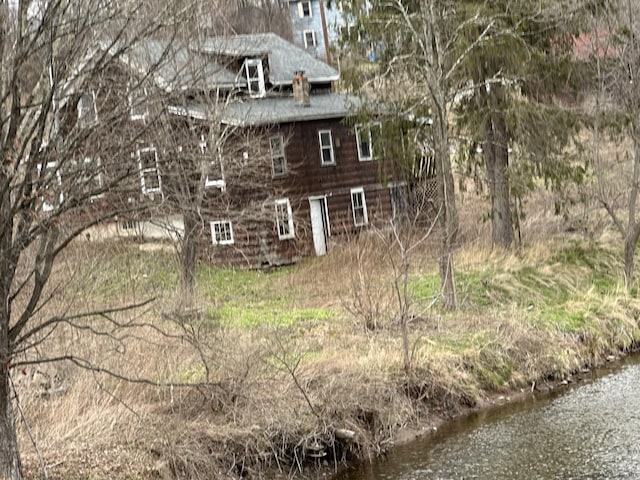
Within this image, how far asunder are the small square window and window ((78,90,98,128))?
51716mm

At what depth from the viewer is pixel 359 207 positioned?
106 ft

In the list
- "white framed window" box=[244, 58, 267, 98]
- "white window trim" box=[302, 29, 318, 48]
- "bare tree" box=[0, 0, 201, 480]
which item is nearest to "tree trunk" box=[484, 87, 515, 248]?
"white framed window" box=[244, 58, 267, 98]

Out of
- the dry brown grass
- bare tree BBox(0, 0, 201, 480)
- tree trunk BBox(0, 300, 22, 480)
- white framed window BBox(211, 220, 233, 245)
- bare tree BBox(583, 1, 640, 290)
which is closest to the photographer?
bare tree BBox(0, 0, 201, 480)

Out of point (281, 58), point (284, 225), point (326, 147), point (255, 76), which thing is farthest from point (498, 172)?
point (281, 58)

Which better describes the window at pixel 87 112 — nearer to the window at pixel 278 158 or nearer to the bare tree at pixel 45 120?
the bare tree at pixel 45 120

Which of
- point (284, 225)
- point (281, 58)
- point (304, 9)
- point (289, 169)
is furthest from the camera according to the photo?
point (304, 9)

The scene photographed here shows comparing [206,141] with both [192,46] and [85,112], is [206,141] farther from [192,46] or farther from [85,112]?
[85,112]

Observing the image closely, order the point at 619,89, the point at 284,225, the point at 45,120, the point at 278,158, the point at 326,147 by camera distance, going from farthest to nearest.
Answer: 1. the point at 326,147
2. the point at 278,158
3. the point at 284,225
4. the point at 619,89
5. the point at 45,120

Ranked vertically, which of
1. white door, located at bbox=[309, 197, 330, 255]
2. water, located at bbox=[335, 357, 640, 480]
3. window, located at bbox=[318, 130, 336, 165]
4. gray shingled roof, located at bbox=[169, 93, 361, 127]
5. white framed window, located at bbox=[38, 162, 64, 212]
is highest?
gray shingled roof, located at bbox=[169, 93, 361, 127]

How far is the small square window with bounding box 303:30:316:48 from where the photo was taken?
59.8 metres

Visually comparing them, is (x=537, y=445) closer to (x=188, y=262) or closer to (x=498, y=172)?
(x=188, y=262)

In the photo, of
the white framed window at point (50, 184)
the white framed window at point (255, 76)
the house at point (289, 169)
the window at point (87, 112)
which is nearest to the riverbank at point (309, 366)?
the white framed window at point (50, 184)

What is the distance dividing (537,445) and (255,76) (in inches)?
832

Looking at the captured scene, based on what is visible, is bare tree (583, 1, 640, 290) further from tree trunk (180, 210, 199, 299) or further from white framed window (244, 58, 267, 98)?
white framed window (244, 58, 267, 98)
